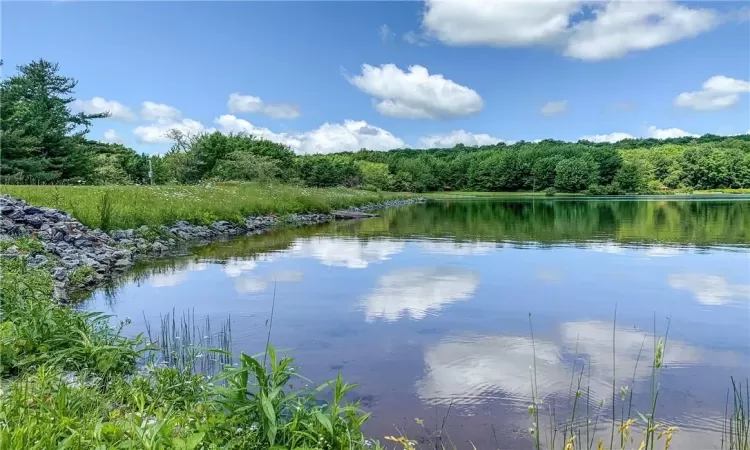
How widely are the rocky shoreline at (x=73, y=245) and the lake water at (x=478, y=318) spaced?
2.46ft

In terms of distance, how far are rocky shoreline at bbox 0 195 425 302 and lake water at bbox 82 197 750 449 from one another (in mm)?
748

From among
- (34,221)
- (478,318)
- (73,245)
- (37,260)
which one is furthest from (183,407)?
(34,221)

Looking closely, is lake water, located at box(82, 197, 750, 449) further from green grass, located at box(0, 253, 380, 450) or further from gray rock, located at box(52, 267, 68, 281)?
green grass, located at box(0, 253, 380, 450)

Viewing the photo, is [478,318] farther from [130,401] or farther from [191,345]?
[130,401]

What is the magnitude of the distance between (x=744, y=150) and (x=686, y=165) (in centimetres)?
1645

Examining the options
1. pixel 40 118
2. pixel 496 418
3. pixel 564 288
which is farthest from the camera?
pixel 40 118

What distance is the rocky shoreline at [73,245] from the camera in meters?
9.30

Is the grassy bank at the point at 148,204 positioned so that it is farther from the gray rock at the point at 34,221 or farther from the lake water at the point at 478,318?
the lake water at the point at 478,318

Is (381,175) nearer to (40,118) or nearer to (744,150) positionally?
(40,118)

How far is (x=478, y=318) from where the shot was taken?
298 inches

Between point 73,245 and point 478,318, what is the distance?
9.35 meters

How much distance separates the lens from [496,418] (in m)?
4.36

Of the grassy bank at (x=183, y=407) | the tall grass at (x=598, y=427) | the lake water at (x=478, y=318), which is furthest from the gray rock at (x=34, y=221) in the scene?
the tall grass at (x=598, y=427)

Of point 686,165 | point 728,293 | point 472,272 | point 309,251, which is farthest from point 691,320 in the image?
point 686,165
